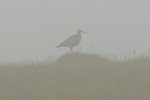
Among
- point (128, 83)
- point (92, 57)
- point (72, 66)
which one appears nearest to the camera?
point (128, 83)

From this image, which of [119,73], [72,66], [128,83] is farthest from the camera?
[72,66]

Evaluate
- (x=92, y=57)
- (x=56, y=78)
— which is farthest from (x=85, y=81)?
(x=92, y=57)

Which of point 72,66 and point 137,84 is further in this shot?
point 72,66

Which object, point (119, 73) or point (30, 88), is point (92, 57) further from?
point (30, 88)

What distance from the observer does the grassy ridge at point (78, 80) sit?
12.3 m

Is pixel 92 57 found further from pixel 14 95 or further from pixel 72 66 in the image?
pixel 14 95

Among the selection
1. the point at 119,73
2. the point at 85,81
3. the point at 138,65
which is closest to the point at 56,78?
the point at 85,81

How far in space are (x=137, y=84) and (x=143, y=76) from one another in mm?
893

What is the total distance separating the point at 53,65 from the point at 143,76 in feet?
12.3

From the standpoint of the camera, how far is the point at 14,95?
12.4 m

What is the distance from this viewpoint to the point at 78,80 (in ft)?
45.3

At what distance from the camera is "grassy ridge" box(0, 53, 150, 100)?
1228cm

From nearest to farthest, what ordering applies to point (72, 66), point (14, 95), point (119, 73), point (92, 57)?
point (14, 95), point (119, 73), point (72, 66), point (92, 57)

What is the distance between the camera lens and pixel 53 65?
53.6 feet
